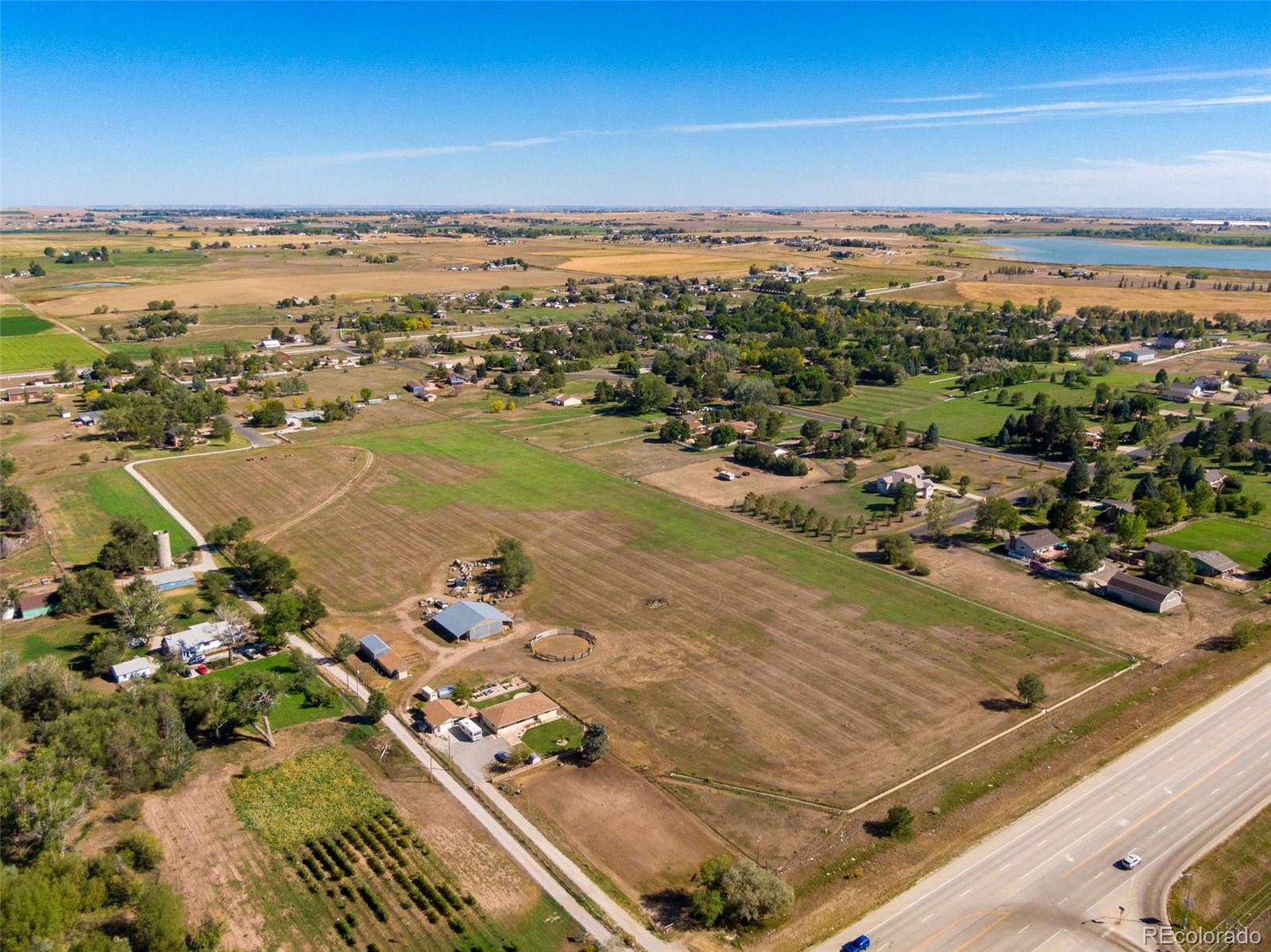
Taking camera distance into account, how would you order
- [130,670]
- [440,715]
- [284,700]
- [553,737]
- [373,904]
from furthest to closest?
[130,670] → [284,700] → [440,715] → [553,737] → [373,904]

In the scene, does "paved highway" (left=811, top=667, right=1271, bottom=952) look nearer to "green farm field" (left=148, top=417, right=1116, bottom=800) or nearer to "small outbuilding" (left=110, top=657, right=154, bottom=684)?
"green farm field" (left=148, top=417, right=1116, bottom=800)

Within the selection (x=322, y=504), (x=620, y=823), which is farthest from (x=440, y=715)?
(x=322, y=504)

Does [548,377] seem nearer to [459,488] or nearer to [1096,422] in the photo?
[459,488]

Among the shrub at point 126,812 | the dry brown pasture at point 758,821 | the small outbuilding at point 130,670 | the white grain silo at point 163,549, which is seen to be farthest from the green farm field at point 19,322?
the dry brown pasture at point 758,821

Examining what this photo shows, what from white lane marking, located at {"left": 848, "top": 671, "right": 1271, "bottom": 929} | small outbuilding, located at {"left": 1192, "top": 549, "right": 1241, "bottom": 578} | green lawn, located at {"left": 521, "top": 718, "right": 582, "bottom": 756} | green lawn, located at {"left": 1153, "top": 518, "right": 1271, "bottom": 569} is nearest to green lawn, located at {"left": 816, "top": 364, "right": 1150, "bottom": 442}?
green lawn, located at {"left": 1153, "top": 518, "right": 1271, "bottom": 569}

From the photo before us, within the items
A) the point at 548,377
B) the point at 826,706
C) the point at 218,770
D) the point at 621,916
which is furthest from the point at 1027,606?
the point at 548,377

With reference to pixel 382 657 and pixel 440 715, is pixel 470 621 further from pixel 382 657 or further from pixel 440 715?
pixel 440 715
